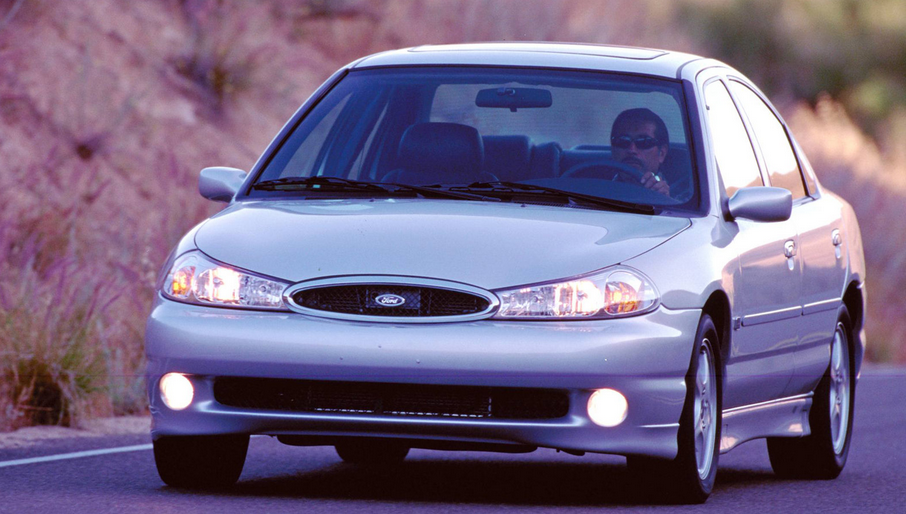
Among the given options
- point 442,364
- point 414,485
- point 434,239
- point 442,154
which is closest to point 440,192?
point 442,154

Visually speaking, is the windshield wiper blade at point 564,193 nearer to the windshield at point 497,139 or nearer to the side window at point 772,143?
the windshield at point 497,139

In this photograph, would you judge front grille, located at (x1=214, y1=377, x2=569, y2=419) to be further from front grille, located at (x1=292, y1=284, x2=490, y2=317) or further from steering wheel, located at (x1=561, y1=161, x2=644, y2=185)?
steering wheel, located at (x1=561, y1=161, x2=644, y2=185)

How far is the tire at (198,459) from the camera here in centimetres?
741

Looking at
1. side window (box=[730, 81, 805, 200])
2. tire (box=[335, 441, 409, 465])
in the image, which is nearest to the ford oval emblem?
tire (box=[335, 441, 409, 465])

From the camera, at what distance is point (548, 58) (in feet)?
28.0

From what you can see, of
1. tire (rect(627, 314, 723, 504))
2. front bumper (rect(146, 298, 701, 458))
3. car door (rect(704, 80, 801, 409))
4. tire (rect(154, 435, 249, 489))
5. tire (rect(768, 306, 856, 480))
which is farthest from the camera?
tire (rect(768, 306, 856, 480))

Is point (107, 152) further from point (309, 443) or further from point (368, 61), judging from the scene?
point (309, 443)

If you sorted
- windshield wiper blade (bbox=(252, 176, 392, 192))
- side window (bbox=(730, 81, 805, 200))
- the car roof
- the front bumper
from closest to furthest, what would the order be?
the front bumper
windshield wiper blade (bbox=(252, 176, 392, 192))
the car roof
side window (bbox=(730, 81, 805, 200))

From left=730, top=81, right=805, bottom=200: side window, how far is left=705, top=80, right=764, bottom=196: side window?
0.24m

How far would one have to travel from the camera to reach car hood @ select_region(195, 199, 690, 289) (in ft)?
22.6

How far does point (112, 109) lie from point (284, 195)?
10666mm

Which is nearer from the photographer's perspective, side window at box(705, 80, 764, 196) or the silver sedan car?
the silver sedan car

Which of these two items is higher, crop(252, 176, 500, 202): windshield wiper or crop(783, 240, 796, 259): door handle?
crop(252, 176, 500, 202): windshield wiper

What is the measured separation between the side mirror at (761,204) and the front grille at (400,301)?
1562 millimetres
